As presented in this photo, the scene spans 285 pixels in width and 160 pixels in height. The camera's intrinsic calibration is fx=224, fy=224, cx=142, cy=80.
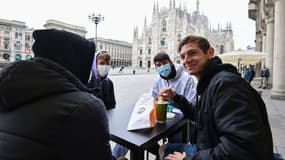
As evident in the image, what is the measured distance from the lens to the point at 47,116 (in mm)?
905

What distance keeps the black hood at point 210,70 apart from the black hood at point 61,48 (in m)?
0.83

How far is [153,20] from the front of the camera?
71.3 metres

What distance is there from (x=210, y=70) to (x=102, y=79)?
72.5 inches

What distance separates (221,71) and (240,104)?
0.31 metres

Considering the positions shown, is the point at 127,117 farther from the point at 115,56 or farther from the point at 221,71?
the point at 115,56

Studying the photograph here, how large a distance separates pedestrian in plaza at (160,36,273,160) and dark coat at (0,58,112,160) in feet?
2.14

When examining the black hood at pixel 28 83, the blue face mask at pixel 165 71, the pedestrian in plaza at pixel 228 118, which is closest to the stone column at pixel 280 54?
the blue face mask at pixel 165 71

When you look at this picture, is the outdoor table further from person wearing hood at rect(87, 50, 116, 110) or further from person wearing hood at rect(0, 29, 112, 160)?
person wearing hood at rect(87, 50, 116, 110)

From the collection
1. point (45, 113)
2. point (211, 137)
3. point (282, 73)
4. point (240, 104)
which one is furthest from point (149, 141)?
point (282, 73)

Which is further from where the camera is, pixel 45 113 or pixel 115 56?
pixel 115 56

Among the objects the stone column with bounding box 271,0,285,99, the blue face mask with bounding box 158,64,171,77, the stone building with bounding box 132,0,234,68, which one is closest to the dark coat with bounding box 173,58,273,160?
the blue face mask with bounding box 158,64,171,77

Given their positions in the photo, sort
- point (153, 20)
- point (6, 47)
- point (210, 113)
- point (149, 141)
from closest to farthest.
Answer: point (210, 113) → point (149, 141) → point (6, 47) → point (153, 20)

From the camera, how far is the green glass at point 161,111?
188cm

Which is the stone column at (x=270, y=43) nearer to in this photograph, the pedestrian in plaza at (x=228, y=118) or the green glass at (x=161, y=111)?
the green glass at (x=161, y=111)
